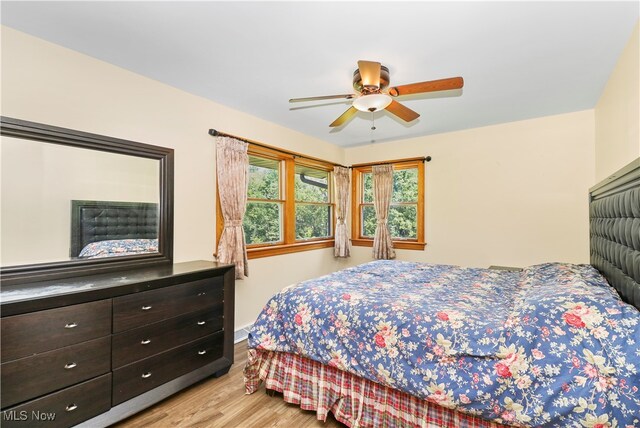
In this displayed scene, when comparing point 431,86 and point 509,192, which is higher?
point 431,86

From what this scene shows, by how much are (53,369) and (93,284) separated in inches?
18.7

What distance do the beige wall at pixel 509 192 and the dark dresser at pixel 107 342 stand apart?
3024 millimetres

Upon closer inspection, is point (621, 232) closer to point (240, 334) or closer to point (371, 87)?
point (371, 87)

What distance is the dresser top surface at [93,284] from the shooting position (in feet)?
5.17

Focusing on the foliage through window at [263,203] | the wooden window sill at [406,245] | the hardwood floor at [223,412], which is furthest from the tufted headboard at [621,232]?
the foliage through window at [263,203]

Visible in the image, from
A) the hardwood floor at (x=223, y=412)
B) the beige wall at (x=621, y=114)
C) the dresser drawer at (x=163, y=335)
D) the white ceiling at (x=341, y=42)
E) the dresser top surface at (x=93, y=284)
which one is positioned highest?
the white ceiling at (x=341, y=42)

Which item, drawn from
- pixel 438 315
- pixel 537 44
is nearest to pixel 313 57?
pixel 537 44

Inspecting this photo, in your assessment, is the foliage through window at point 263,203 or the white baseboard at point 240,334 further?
the foliage through window at point 263,203

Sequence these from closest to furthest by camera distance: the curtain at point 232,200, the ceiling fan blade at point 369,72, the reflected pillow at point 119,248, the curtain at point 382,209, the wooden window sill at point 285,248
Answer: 1. the ceiling fan blade at point 369,72
2. the reflected pillow at point 119,248
3. the curtain at point 232,200
4. the wooden window sill at point 285,248
5. the curtain at point 382,209

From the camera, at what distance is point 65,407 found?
163cm

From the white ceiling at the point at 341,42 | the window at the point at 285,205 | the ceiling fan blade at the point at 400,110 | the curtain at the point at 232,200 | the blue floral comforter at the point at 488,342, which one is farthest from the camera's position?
the window at the point at 285,205

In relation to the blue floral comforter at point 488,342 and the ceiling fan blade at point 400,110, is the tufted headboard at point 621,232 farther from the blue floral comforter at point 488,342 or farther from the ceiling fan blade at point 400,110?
the ceiling fan blade at point 400,110

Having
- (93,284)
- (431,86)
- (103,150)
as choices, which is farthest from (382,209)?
(93,284)

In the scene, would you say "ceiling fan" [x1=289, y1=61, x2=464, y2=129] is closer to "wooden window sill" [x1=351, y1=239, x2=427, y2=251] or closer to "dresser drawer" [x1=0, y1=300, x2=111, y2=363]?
"dresser drawer" [x1=0, y1=300, x2=111, y2=363]
